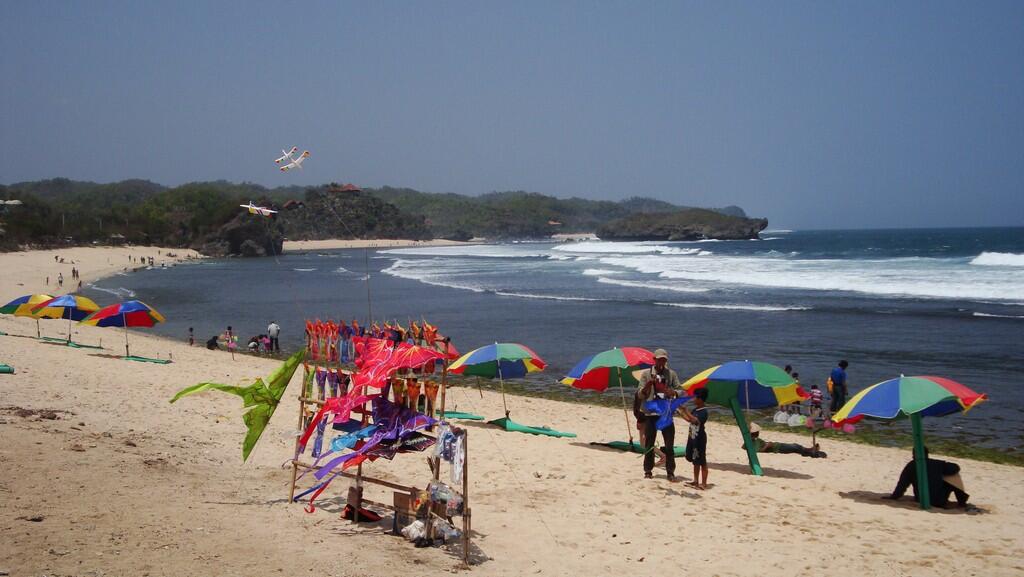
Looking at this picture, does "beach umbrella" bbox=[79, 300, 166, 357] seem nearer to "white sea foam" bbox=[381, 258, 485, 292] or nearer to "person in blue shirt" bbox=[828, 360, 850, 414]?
"person in blue shirt" bbox=[828, 360, 850, 414]

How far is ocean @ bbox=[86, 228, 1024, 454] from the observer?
61.9ft

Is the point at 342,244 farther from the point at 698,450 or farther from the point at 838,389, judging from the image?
the point at 698,450

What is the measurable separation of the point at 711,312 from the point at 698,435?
21.7 meters

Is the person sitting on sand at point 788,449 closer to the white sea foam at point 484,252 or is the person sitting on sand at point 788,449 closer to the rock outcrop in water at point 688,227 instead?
the white sea foam at point 484,252

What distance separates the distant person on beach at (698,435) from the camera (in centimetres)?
936

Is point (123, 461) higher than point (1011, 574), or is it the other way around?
point (123, 461)

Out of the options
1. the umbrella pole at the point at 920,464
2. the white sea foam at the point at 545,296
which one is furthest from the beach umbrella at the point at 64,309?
the white sea foam at the point at 545,296

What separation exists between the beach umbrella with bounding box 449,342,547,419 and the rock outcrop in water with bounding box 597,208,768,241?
13286cm

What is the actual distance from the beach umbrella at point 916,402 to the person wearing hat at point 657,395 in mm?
1882

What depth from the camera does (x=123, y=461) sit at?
8.47 m

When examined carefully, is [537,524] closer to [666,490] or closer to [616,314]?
[666,490]

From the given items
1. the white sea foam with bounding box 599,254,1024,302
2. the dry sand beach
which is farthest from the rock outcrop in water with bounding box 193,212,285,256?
the dry sand beach

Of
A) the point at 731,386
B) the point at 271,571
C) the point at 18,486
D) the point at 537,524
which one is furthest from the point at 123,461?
the point at 731,386

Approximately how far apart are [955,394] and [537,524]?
470 cm
